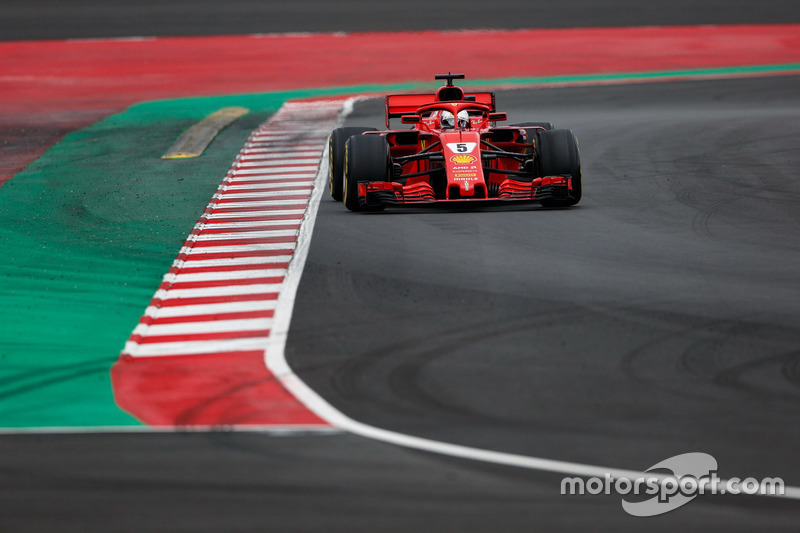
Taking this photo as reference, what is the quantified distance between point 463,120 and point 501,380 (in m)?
8.57

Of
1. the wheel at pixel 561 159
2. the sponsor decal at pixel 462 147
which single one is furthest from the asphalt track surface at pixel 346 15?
the sponsor decal at pixel 462 147

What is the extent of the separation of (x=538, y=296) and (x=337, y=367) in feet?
9.28

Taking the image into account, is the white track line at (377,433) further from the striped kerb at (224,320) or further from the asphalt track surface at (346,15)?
the asphalt track surface at (346,15)

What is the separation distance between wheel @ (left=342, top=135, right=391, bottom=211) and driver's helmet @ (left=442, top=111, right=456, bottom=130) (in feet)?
4.38

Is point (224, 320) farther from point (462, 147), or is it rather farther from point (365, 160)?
point (462, 147)

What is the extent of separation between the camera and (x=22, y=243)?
16.1m

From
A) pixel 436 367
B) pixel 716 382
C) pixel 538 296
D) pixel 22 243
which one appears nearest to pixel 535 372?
pixel 436 367

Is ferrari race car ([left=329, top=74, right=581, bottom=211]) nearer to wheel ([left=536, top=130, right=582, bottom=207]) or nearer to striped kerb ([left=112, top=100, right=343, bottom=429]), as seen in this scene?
wheel ([left=536, top=130, right=582, bottom=207])

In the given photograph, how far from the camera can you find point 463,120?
17859 millimetres

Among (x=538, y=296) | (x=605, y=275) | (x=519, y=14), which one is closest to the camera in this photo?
(x=538, y=296)

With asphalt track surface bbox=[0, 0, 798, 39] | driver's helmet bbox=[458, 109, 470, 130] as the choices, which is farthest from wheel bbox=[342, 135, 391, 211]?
asphalt track surface bbox=[0, 0, 798, 39]

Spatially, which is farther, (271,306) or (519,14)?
(519,14)

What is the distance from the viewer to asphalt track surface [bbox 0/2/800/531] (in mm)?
7473

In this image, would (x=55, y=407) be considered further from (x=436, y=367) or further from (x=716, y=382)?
(x=716, y=382)
